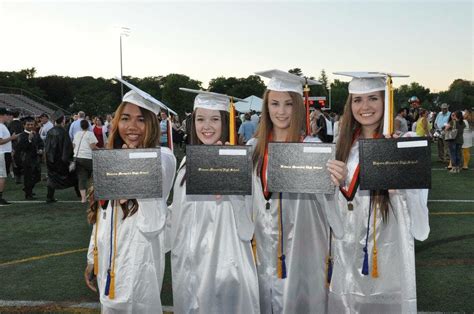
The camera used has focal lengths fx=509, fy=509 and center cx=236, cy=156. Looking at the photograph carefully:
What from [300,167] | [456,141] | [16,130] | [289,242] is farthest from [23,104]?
[300,167]

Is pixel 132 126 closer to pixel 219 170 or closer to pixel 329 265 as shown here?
pixel 219 170

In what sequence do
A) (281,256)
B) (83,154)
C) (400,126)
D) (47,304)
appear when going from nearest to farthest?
(281,256) < (400,126) < (47,304) < (83,154)

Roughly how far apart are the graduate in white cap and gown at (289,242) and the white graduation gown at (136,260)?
2.42ft

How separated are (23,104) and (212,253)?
65.5 meters

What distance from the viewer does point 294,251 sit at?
3.55 m

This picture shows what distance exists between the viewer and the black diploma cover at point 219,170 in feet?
10.2

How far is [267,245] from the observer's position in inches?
141

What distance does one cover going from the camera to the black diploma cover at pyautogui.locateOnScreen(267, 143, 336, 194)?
298 cm

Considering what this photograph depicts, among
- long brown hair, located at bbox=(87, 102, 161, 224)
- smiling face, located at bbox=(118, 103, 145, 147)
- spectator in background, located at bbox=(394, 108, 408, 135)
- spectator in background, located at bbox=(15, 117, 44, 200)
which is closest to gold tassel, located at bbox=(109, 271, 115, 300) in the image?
long brown hair, located at bbox=(87, 102, 161, 224)

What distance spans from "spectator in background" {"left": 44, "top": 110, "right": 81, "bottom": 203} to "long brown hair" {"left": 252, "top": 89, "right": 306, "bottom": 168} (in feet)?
28.6

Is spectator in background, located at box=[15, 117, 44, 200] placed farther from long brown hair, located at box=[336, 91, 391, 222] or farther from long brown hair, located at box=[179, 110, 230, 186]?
long brown hair, located at box=[336, 91, 391, 222]

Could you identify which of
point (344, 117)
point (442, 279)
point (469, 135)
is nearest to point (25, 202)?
point (442, 279)

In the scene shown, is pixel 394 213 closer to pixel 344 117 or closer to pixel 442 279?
pixel 344 117

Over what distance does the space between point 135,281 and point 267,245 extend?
A: 37.5 inches
